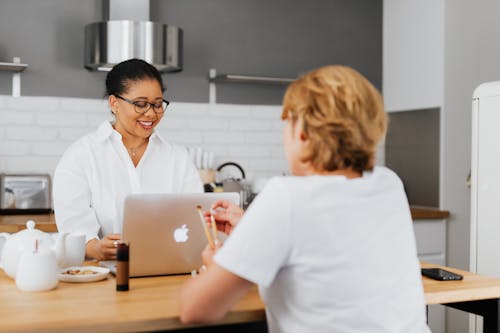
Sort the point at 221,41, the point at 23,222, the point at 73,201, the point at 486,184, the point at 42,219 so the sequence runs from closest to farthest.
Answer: the point at 73,201
the point at 486,184
the point at 23,222
the point at 42,219
the point at 221,41

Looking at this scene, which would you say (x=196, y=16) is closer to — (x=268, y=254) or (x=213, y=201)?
(x=213, y=201)

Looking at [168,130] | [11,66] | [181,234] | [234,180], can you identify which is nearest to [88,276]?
[181,234]

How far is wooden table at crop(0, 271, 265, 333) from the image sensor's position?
1550 millimetres

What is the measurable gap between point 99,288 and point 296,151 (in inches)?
30.0

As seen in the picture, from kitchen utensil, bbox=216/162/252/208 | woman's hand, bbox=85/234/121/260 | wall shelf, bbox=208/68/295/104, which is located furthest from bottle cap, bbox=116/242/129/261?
wall shelf, bbox=208/68/295/104

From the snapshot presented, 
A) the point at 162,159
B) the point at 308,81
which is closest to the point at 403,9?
the point at 162,159

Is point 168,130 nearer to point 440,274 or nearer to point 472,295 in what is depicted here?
point 440,274

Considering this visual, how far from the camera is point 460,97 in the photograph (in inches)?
172

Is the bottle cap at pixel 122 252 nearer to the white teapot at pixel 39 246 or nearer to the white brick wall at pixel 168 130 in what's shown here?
the white teapot at pixel 39 246

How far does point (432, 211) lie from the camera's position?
442cm

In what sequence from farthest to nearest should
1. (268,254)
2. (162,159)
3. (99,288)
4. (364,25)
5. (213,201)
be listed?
(364,25)
(162,159)
(213,201)
(99,288)
(268,254)

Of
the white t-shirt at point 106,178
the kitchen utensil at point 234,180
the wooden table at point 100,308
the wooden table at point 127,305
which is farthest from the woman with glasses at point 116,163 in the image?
the kitchen utensil at point 234,180

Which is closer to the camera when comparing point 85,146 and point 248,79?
point 85,146

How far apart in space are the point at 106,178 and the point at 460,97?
8.17ft
